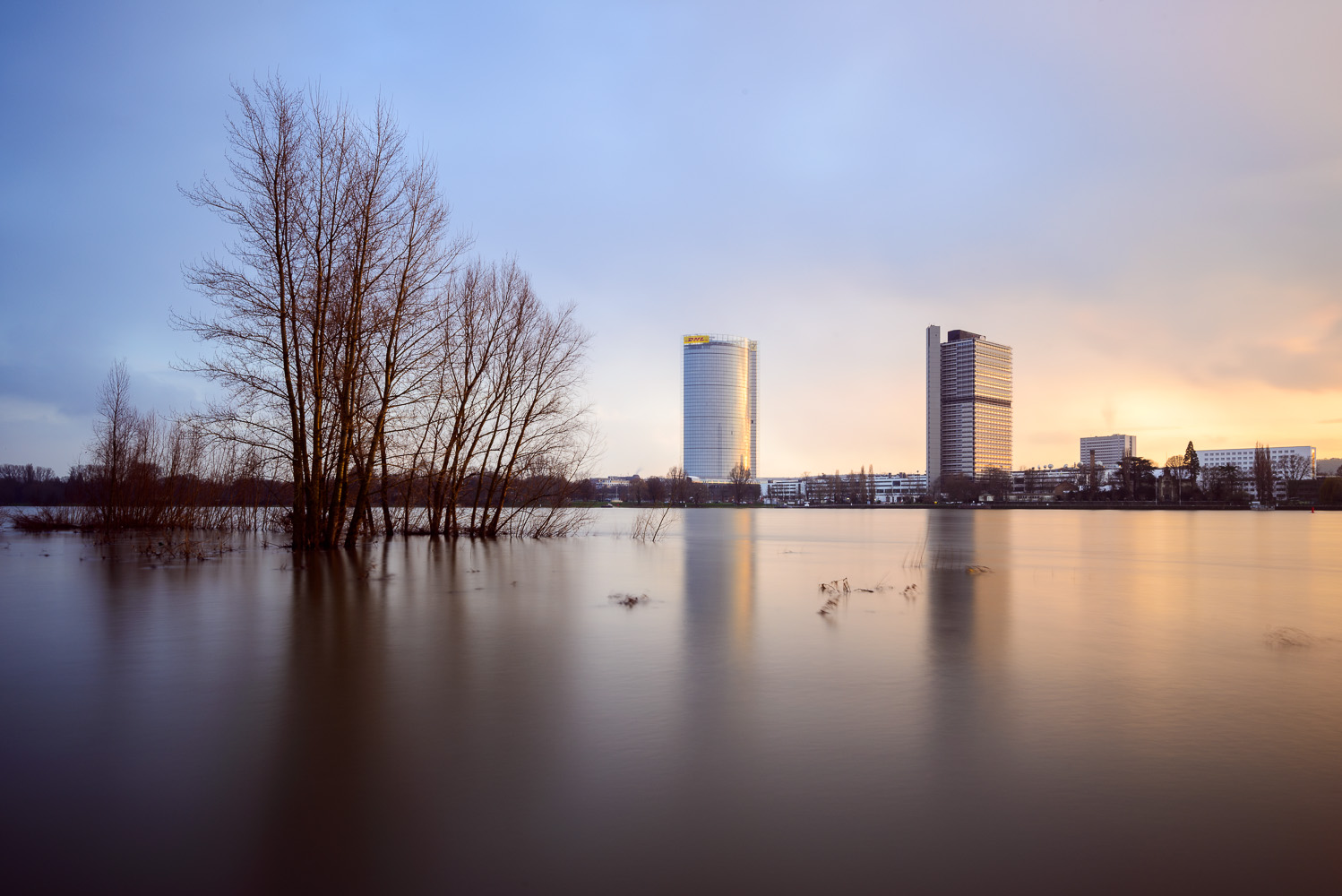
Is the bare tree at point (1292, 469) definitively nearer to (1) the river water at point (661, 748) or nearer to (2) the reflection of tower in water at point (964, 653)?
(2) the reflection of tower in water at point (964, 653)

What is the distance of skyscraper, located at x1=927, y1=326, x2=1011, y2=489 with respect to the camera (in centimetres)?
17100

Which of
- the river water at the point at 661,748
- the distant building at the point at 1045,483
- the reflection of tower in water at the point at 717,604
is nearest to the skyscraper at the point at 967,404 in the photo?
the distant building at the point at 1045,483

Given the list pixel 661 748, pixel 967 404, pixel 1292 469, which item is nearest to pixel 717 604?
pixel 661 748

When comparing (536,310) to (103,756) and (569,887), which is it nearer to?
(103,756)

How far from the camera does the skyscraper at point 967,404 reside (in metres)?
171

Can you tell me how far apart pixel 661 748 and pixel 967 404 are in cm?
17903

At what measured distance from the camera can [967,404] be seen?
171250 millimetres

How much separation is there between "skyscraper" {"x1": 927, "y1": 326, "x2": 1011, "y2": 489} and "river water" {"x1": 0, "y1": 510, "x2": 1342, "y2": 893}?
169 m

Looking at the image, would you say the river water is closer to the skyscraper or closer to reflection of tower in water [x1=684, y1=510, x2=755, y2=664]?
reflection of tower in water [x1=684, y1=510, x2=755, y2=664]

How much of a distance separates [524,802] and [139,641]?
5599mm

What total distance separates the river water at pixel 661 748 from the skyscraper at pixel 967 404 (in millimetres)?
169195

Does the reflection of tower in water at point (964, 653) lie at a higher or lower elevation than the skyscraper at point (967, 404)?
lower

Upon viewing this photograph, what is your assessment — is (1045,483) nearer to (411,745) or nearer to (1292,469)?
(1292,469)

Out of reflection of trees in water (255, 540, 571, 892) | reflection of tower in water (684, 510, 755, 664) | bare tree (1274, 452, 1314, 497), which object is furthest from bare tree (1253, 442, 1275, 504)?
reflection of trees in water (255, 540, 571, 892)
